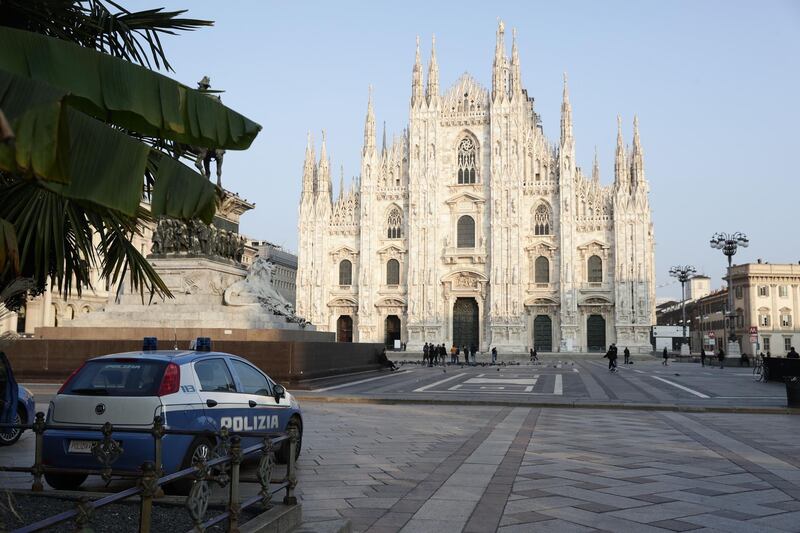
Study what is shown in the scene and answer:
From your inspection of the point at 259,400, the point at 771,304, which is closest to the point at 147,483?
the point at 259,400

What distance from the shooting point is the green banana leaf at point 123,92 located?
4.20 metres

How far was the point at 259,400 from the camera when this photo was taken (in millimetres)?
7820

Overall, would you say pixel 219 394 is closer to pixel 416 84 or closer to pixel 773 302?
pixel 416 84

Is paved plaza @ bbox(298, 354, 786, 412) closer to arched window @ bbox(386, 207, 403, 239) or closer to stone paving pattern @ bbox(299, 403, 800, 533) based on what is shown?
stone paving pattern @ bbox(299, 403, 800, 533)

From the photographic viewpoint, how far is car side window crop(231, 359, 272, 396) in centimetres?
783

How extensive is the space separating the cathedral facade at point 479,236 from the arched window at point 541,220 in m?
0.08

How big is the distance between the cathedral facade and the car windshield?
47008 millimetres

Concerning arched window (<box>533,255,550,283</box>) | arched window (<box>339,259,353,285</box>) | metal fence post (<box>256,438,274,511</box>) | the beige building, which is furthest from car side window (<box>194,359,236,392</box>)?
the beige building

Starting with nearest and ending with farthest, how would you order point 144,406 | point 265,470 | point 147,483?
point 147,483 < point 265,470 < point 144,406

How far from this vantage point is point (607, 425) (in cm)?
1266

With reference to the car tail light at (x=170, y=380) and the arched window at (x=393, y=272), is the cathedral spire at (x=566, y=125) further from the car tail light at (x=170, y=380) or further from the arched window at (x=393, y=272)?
the car tail light at (x=170, y=380)

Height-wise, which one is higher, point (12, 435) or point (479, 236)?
point (479, 236)

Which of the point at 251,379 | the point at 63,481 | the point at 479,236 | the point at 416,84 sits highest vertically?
the point at 416,84

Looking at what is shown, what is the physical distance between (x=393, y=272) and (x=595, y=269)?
50.1 feet
